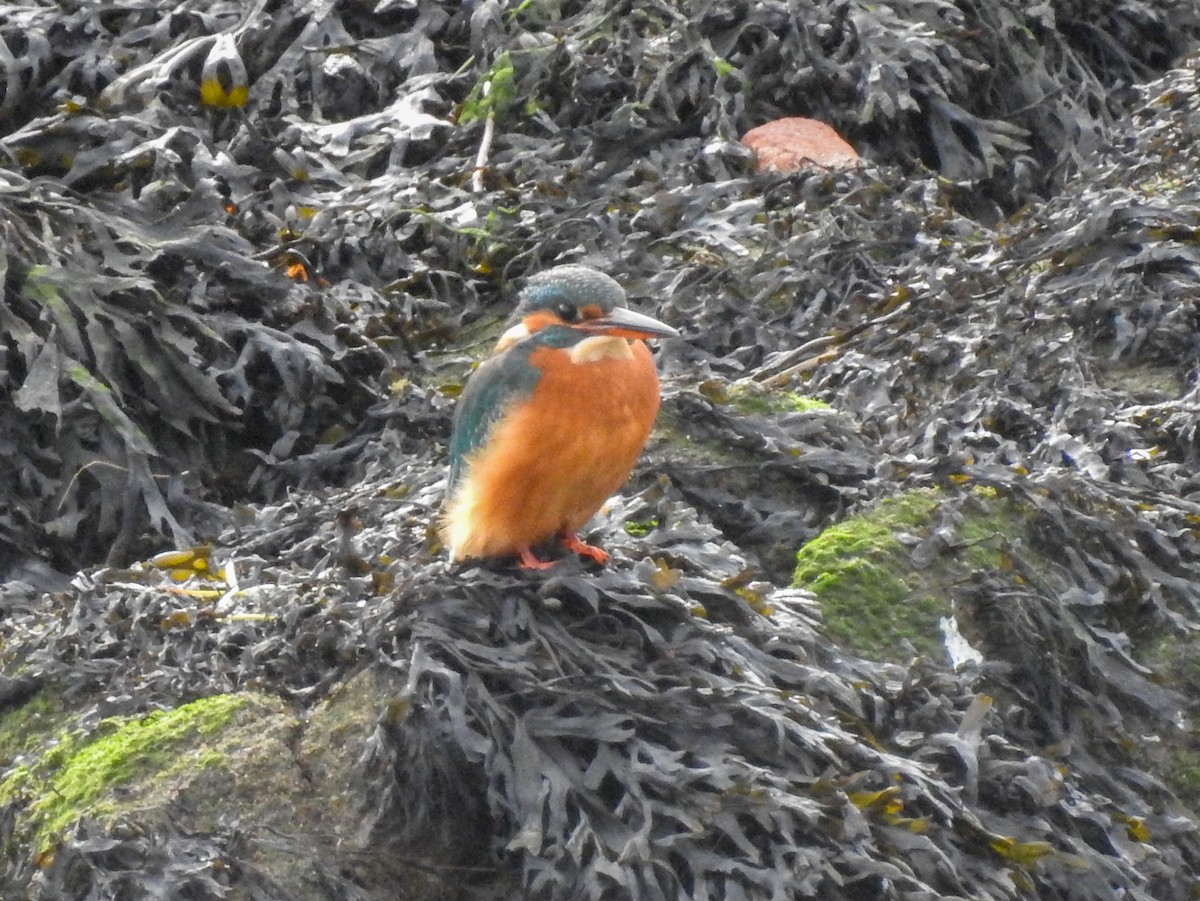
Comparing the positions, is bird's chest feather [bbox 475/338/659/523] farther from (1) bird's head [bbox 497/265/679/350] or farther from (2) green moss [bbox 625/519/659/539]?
(2) green moss [bbox 625/519/659/539]

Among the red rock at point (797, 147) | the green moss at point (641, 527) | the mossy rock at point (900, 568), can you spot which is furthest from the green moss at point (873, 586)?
the red rock at point (797, 147)

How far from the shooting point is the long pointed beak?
3.36m

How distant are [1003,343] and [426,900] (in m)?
2.57

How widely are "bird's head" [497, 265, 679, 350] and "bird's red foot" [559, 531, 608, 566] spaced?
1.49 ft

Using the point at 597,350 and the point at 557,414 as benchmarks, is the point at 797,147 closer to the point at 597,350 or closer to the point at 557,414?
the point at 597,350

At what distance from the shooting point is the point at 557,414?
132 inches

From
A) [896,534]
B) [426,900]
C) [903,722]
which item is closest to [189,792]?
[426,900]

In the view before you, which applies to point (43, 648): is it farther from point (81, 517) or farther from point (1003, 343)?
point (1003, 343)

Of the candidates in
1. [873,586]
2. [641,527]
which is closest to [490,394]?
[641,527]

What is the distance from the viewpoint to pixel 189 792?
3383 millimetres

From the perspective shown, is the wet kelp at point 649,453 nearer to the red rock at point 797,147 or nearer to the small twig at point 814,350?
the small twig at point 814,350

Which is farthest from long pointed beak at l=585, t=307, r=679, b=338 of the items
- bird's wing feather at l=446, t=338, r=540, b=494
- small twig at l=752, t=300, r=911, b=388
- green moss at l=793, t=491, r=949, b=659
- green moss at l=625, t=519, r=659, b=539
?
small twig at l=752, t=300, r=911, b=388

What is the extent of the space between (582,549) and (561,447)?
32cm

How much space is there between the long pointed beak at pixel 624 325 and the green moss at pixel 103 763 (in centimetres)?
114
